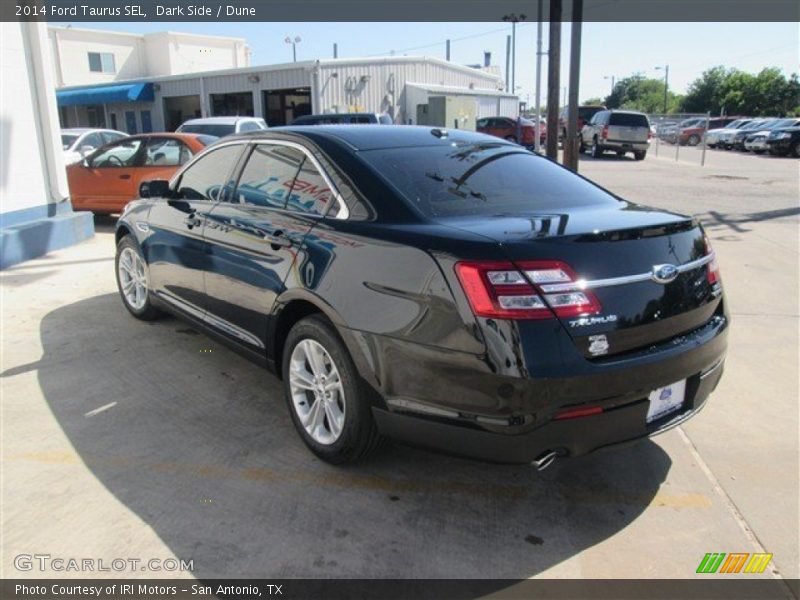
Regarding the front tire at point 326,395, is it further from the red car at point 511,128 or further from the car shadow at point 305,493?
the red car at point 511,128

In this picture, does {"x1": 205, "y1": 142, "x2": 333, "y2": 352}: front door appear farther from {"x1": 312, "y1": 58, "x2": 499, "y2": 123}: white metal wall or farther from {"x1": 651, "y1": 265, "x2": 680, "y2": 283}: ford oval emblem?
{"x1": 312, "y1": 58, "x2": 499, "y2": 123}: white metal wall

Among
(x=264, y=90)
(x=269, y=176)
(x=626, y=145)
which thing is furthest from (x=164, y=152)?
(x=626, y=145)

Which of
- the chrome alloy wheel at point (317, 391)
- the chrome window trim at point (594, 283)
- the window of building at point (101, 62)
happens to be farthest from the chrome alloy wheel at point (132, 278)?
the window of building at point (101, 62)

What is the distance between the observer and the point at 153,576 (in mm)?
2631

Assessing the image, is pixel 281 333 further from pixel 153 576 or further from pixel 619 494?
pixel 619 494

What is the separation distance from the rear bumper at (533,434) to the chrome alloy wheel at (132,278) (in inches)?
136

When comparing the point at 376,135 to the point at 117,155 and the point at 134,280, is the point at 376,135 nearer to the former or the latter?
the point at 134,280

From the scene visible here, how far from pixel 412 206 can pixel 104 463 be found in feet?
6.90

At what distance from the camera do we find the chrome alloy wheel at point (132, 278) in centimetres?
561

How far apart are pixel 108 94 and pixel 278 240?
3621cm

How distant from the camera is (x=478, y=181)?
3.51 meters

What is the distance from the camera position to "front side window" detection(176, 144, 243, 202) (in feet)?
14.4

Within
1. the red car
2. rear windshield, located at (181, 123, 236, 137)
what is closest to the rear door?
the red car

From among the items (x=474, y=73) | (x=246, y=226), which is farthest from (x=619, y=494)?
(x=474, y=73)
